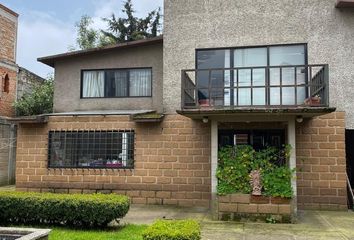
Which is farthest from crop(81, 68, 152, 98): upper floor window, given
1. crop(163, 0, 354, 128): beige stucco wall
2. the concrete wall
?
the concrete wall

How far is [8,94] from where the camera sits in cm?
1961

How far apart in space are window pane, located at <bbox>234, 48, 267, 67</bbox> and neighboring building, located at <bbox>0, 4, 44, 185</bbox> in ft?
38.8

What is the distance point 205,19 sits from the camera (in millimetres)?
13516

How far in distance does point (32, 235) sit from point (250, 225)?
5.67 metres

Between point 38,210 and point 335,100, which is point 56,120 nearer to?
point 38,210

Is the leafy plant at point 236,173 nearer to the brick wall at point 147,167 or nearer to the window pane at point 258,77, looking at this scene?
the brick wall at point 147,167

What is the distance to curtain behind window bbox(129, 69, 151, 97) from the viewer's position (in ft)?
48.5

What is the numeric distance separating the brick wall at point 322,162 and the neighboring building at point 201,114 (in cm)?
3

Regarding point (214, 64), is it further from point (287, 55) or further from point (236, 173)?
point (236, 173)

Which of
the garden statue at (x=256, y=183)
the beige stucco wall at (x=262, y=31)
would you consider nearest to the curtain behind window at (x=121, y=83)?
the beige stucco wall at (x=262, y=31)

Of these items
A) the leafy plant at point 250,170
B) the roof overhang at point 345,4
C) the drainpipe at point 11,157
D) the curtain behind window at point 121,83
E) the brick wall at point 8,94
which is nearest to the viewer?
the leafy plant at point 250,170

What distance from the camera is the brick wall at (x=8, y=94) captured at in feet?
62.5

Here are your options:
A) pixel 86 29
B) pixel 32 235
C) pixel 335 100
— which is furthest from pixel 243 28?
pixel 86 29

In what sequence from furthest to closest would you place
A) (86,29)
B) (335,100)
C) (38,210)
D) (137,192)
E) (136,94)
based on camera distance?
(86,29) < (136,94) < (137,192) < (335,100) < (38,210)
